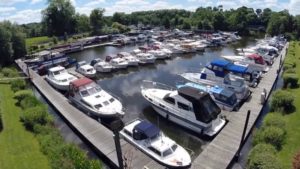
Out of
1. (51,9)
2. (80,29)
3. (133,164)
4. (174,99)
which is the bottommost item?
(133,164)

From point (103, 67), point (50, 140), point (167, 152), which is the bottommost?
point (167, 152)

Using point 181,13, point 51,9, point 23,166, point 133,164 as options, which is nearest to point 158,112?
point 133,164

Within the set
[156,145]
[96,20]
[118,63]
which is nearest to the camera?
[156,145]

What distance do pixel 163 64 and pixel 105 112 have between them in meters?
22.9

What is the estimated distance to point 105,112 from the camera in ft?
75.4

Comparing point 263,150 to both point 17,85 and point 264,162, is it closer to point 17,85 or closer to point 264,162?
point 264,162

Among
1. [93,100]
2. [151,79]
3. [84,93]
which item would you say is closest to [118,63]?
[151,79]

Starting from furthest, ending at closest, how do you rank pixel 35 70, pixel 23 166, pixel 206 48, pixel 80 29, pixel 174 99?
pixel 80 29
pixel 206 48
pixel 35 70
pixel 174 99
pixel 23 166

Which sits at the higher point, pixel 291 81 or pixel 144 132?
pixel 291 81

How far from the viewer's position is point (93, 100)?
963 inches

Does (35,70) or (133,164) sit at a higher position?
(35,70)

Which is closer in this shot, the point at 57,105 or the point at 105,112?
the point at 105,112

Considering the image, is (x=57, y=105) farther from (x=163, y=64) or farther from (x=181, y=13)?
(x=181, y=13)

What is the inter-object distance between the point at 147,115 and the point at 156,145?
7824mm
